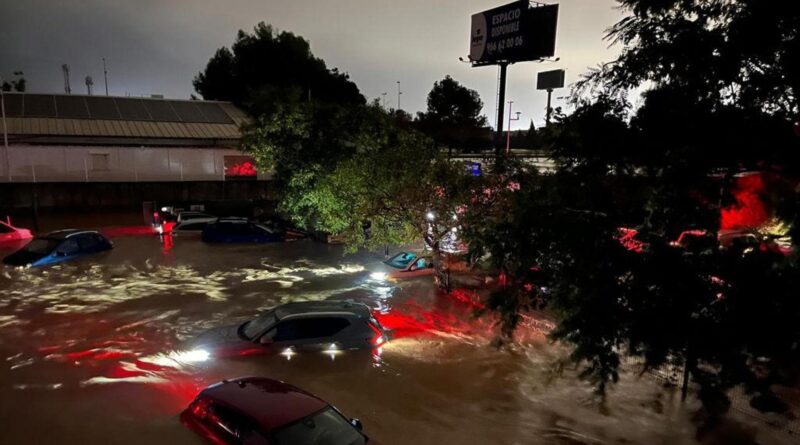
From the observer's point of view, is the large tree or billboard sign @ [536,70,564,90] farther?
billboard sign @ [536,70,564,90]

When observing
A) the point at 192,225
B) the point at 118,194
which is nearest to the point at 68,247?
the point at 192,225

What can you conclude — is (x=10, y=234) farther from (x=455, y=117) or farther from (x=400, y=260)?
(x=455, y=117)

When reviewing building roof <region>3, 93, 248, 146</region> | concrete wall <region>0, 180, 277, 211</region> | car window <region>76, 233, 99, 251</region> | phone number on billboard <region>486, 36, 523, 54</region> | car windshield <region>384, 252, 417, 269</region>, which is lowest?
car windshield <region>384, 252, 417, 269</region>

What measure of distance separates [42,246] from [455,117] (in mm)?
46266

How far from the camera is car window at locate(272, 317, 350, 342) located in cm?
1061

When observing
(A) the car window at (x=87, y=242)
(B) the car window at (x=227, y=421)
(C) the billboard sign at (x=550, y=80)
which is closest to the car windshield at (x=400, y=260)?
(A) the car window at (x=87, y=242)

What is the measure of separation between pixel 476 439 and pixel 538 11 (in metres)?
26.0

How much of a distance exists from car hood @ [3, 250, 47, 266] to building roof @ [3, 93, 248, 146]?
1650 cm

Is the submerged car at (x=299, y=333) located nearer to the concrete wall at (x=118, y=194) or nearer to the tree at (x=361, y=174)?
the tree at (x=361, y=174)

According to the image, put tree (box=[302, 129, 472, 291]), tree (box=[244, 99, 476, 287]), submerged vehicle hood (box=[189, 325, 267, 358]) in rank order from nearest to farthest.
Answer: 1. submerged vehicle hood (box=[189, 325, 267, 358])
2. tree (box=[302, 129, 472, 291])
3. tree (box=[244, 99, 476, 287])

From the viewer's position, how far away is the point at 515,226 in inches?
263

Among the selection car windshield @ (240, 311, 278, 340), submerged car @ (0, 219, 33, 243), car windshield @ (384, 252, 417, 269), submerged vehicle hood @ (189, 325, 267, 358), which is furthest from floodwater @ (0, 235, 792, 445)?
submerged car @ (0, 219, 33, 243)

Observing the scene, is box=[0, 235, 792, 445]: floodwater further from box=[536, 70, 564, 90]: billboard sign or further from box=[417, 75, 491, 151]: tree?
box=[417, 75, 491, 151]: tree

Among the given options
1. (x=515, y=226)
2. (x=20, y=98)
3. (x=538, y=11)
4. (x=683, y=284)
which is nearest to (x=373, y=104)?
(x=538, y=11)
